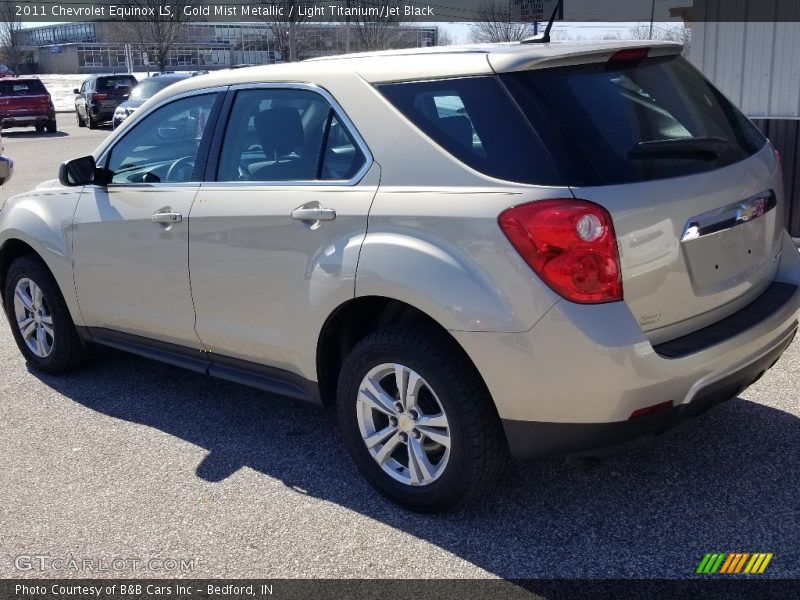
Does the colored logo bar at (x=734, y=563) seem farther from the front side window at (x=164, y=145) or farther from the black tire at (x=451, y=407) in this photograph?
the front side window at (x=164, y=145)

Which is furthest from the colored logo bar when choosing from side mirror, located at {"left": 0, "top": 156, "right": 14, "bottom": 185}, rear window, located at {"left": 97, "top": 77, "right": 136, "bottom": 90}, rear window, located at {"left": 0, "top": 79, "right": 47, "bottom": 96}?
rear window, located at {"left": 0, "top": 79, "right": 47, "bottom": 96}

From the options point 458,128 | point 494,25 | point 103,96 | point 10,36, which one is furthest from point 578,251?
point 10,36

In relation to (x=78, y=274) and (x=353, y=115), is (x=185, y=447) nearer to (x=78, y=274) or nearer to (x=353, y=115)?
(x=78, y=274)

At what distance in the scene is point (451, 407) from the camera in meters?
3.38

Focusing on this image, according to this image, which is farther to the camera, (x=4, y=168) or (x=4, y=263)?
(x=4, y=168)

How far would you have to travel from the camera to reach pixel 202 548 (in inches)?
138

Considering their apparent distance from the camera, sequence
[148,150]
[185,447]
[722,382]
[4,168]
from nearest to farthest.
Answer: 1. [722,382]
2. [185,447]
3. [148,150]
4. [4,168]

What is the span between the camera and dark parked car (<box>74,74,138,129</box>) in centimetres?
2931

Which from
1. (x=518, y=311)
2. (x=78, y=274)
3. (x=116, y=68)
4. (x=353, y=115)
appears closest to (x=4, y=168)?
(x=78, y=274)

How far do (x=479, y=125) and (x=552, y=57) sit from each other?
362 millimetres

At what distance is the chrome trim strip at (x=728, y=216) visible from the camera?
330cm

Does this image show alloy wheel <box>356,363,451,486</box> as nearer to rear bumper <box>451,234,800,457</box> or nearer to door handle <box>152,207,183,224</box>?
rear bumper <box>451,234,800,457</box>

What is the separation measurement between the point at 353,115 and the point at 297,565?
1.76 m

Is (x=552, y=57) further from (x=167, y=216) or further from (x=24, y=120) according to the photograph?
(x=24, y=120)
